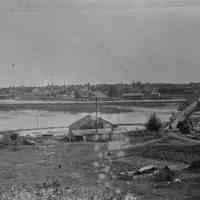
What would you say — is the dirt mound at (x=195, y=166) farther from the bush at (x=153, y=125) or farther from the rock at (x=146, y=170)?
the bush at (x=153, y=125)

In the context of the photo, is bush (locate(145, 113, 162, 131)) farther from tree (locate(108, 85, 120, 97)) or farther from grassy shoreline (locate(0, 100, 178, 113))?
tree (locate(108, 85, 120, 97))

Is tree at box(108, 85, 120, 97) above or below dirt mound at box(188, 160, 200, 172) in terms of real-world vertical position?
above

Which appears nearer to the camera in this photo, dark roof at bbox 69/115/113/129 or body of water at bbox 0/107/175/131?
dark roof at bbox 69/115/113/129

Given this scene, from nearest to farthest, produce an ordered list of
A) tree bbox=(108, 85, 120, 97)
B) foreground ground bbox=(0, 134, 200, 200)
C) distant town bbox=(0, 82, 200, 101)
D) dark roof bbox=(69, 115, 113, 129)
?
foreground ground bbox=(0, 134, 200, 200)
dark roof bbox=(69, 115, 113, 129)
tree bbox=(108, 85, 120, 97)
distant town bbox=(0, 82, 200, 101)

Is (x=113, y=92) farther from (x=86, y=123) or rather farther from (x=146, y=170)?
(x=146, y=170)

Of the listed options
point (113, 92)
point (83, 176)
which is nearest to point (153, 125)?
point (83, 176)

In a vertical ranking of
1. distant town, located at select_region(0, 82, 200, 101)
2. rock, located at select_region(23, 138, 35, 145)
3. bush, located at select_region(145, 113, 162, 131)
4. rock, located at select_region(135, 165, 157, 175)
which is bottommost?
rock, located at select_region(23, 138, 35, 145)

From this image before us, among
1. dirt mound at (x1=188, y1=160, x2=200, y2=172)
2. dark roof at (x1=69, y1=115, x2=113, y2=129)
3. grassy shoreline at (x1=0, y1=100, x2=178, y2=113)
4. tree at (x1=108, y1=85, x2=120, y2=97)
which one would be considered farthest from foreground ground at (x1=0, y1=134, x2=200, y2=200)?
Result: tree at (x1=108, y1=85, x2=120, y2=97)

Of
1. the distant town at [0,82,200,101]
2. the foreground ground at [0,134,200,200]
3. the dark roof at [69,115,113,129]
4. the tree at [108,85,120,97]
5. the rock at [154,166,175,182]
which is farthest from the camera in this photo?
the distant town at [0,82,200,101]
